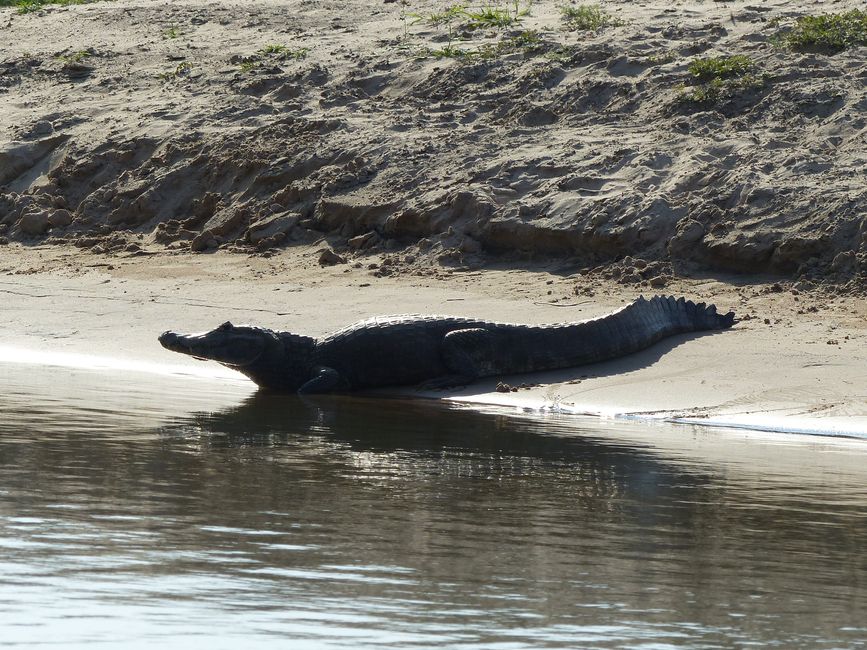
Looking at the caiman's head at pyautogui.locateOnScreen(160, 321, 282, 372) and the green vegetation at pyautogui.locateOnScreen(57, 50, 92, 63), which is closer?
the caiman's head at pyautogui.locateOnScreen(160, 321, 282, 372)

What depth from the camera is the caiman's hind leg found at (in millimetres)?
9898

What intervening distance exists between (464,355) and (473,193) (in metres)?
3.55

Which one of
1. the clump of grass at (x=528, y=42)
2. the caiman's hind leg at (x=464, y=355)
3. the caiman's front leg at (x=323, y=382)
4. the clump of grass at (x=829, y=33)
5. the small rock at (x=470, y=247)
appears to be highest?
the clump of grass at (x=528, y=42)

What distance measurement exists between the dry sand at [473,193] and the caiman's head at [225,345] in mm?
670

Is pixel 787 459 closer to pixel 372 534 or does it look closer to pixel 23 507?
pixel 372 534

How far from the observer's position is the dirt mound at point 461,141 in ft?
39.8

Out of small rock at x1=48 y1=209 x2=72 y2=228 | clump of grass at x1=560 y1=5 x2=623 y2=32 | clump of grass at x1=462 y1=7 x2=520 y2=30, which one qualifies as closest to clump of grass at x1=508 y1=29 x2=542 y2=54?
clump of grass at x1=560 y1=5 x2=623 y2=32

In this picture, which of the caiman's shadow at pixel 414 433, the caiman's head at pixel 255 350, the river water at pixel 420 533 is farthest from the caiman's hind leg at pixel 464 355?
the river water at pixel 420 533

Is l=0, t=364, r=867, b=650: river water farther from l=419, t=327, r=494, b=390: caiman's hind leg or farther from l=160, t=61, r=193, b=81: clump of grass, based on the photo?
l=160, t=61, r=193, b=81: clump of grass

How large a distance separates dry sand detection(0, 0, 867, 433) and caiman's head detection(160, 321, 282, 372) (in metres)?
0.67

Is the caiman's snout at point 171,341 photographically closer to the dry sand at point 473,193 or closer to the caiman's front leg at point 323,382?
the dry sand at point 473,193

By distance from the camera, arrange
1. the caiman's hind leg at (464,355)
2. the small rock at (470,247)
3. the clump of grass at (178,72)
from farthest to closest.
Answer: the clump of grass at (178,72) → the small rock at (470,247) → the caiman's hind leg at (464,355)

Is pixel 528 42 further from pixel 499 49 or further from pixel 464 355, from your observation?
pixel 464 355

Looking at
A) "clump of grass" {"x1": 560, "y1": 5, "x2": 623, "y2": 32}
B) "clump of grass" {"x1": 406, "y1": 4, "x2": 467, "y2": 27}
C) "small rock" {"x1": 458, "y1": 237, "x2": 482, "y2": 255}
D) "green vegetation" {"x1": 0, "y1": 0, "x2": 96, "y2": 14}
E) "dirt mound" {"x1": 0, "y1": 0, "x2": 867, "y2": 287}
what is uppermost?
"green vegetation" {"x1": 0, "y1": 0, "x2": 96, "y2": 14}
